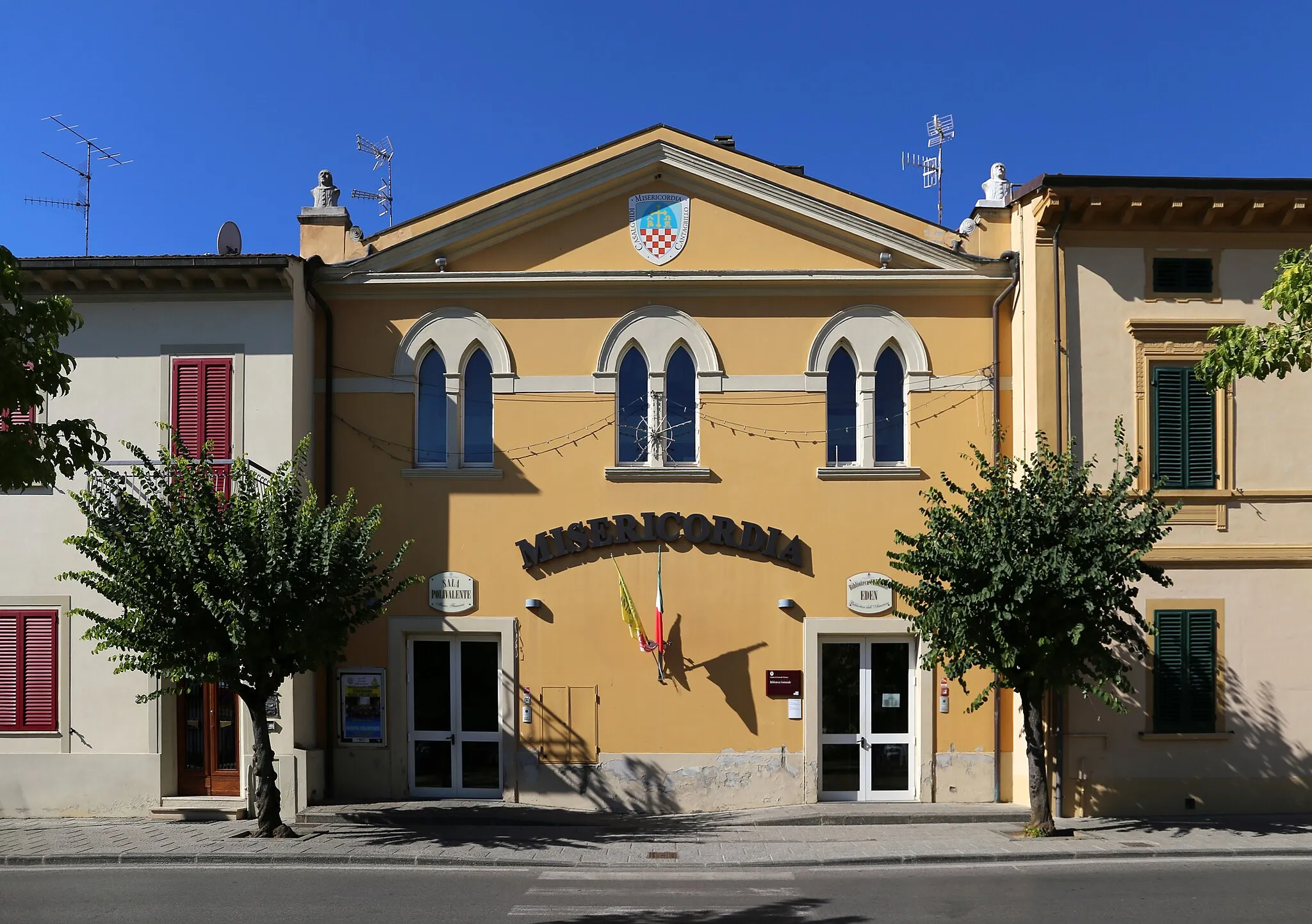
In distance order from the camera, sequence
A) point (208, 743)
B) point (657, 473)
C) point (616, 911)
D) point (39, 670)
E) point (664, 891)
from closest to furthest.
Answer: point (616, 911), point (664, 891), point (39, 670), point (208, 743), point (657, 473)

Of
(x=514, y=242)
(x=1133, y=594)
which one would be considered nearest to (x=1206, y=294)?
(x=1133, y=594)

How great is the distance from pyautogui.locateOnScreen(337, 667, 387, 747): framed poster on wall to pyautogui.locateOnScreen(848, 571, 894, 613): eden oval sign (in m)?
6.50

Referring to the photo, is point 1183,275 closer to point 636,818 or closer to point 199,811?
point 636,818

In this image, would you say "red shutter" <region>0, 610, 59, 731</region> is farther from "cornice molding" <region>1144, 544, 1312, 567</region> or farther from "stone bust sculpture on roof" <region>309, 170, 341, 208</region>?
"cornice molding" <region>1144, 544, 1312, 567</region>

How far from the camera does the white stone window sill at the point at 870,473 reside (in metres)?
14.4

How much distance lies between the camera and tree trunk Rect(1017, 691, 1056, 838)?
41.1 ft

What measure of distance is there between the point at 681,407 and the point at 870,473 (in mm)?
2769

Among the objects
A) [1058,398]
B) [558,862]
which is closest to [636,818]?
[558,862]

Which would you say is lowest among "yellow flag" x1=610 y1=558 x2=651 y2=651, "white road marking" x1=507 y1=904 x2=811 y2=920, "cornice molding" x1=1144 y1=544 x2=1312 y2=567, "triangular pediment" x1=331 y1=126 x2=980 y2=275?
"white road marking" x1=507 y1=904 x2=811 y2=920

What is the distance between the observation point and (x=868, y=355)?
1463cm

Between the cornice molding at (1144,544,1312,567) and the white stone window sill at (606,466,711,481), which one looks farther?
the white stone window sill at (606,466,711,481)

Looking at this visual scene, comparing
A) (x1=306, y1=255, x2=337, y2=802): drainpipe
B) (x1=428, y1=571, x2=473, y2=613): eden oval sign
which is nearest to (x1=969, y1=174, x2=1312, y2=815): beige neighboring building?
(x1=428, y1=571, x2=473, y2=613): eden oval sign

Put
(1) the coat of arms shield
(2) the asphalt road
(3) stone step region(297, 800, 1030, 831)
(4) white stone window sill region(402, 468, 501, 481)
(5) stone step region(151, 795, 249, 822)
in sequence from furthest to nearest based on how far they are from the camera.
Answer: (1) the coat of arms shield
(4) white stone window sill region(402, 468, 501, 481)
(5) stone step region(151, 795, 249, 822)
(3) stone step region(297, 800, 1030, 831)
(2) the asphalt road

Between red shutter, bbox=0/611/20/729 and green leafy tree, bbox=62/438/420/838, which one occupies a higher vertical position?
green leafy tree, bbox=62/438/420/838
